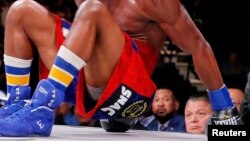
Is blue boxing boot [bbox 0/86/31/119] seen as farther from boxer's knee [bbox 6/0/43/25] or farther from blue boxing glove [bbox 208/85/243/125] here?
blue boxing glove [bbox 208/85/243/125]

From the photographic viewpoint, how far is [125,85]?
6.07 ft

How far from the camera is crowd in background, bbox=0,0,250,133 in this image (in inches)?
123

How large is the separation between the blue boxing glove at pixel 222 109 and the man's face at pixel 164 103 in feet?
3.74

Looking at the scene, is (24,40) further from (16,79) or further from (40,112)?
(40,112)

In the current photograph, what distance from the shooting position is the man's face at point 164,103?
10.1ft

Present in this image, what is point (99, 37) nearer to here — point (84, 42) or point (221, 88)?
point (84, 42)

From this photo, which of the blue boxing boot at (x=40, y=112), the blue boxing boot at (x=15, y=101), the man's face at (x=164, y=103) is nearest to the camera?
the blue boxing boot at (x=40, y=112)

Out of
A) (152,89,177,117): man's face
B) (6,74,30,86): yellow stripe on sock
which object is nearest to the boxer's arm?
(6,74,30,86): yellow stripe on sock

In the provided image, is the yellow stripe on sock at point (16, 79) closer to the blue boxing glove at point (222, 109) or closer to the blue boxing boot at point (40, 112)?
the blue boxing boot at point (40, 112)

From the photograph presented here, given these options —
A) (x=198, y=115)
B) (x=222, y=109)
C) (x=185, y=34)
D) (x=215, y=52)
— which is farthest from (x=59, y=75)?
(x=215, y=52)

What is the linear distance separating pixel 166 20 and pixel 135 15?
0.37ft

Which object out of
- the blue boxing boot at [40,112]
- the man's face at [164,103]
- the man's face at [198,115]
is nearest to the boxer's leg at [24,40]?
the blue boxing boot at [40,112]

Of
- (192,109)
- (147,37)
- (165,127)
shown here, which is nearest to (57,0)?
(165,127)

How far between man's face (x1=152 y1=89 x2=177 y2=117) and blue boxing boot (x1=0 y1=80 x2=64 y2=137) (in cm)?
141
